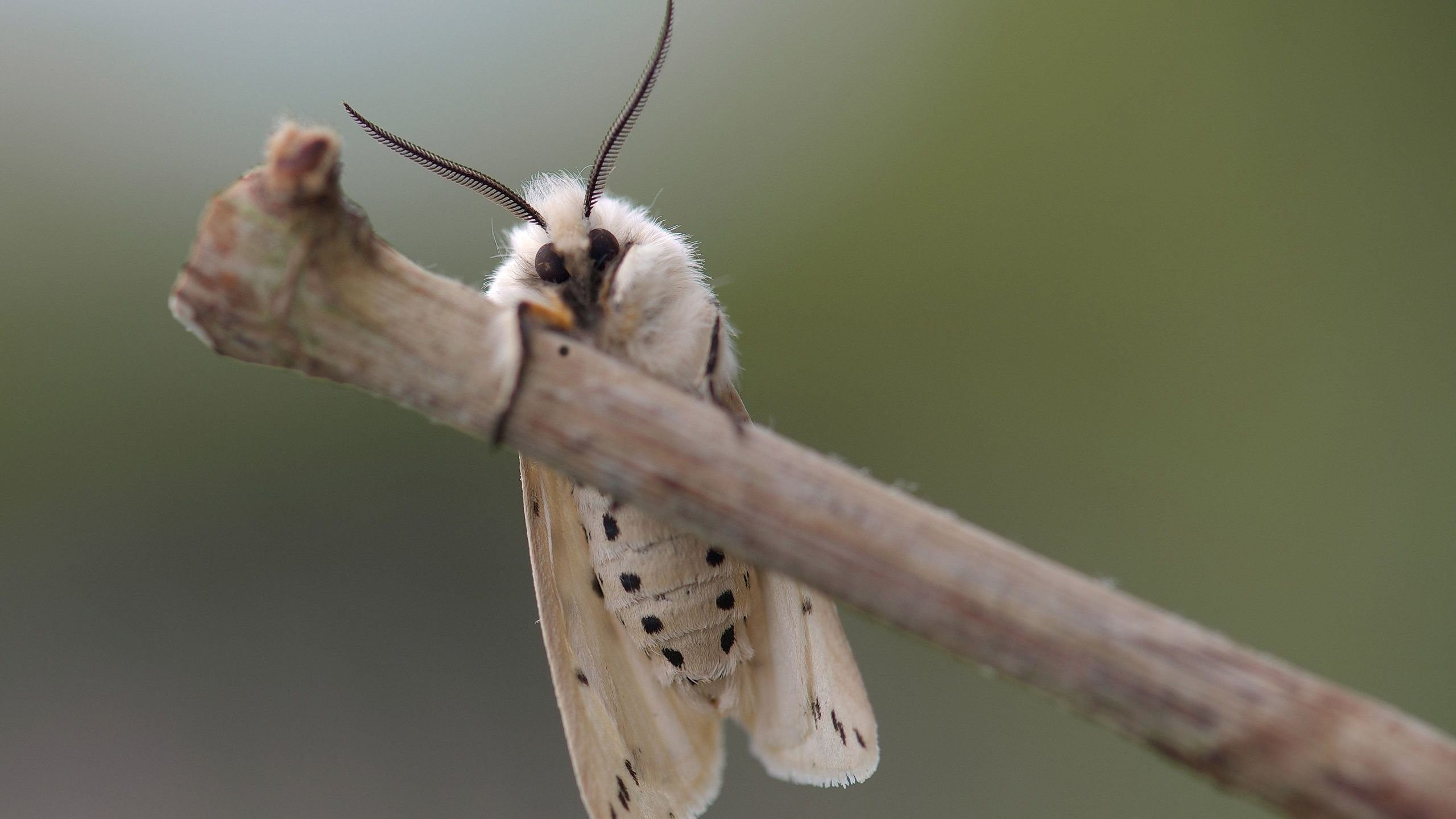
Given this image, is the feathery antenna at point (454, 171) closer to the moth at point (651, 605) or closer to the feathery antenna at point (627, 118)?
the moth at point (651, 605)

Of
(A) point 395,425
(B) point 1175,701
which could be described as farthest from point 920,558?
(A) point 395,425

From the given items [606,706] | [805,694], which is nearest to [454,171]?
[606,706]

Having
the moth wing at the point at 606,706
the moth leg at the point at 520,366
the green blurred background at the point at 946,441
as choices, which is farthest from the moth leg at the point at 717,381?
the green blurred background at the point at 946,441

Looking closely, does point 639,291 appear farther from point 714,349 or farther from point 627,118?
point 627,118

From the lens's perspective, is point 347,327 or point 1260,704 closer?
point 1260,704

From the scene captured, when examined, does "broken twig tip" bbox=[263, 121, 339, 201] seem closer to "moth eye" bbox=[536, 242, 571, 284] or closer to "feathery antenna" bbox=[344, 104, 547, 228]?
"feathery antenna" bbox=[344, 104, 547, 228]

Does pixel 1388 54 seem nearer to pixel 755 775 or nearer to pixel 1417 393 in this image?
pixel 1417 393
